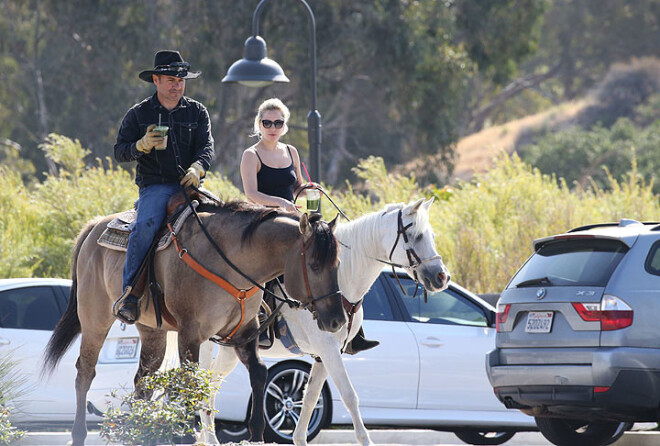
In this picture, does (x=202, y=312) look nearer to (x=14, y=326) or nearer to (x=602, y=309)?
(x=602, y=309)

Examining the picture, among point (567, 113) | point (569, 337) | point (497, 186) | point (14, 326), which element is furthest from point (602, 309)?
point (567, 113)

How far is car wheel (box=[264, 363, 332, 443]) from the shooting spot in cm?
1027

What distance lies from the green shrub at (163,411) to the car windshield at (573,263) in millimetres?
3318

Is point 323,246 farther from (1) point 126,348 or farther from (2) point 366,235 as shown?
(1) point 126,348

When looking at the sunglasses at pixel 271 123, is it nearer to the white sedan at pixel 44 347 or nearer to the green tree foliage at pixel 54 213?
the white sedan at pixel 44 347

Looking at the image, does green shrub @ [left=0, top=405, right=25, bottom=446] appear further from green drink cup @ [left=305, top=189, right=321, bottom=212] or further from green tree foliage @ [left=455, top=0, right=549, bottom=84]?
Result: green tree foliage @ [left=455, top=0, right=549, bottom=84]

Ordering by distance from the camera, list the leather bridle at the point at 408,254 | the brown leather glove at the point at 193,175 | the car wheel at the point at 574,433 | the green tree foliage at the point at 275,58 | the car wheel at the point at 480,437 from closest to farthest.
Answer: the brown leather glove at the point at 193,175, the leather bridle at the point at 408,254, the car wheel at the point at 574,433, the car wheel at the point at 480,437, the green tree foliage at the point at 275,58

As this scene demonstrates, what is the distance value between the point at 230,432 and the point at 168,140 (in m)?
3.88

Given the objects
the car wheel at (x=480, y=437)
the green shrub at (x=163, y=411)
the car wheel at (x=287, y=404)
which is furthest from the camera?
the car wheel at (x=480, y=437)

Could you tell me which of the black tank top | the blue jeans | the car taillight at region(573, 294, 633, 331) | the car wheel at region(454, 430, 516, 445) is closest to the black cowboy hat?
the blue jeans

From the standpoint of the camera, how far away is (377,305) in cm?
1117

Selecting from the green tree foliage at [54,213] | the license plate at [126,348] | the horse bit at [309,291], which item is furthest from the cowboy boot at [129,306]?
the green tree foliage at [54,213]

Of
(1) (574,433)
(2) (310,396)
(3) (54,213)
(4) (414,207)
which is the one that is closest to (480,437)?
(1) (574,433)

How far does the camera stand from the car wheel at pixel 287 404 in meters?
10.3
